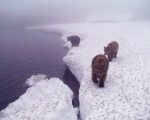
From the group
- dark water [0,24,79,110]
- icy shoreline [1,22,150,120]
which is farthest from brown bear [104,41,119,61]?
dark water [0,24,79,110]

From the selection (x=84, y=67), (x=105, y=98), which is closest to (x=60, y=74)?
(x=84, y=67)

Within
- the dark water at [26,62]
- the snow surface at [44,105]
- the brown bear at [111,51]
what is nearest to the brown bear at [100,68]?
the snow surface at [44,105]

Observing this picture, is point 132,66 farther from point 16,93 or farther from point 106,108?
point 16,93

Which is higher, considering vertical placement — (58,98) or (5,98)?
Answer: (58,98)

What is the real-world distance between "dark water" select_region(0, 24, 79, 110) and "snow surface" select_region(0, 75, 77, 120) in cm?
153

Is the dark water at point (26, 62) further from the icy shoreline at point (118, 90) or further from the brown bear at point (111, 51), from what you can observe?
the brown bear at point (111, 51)

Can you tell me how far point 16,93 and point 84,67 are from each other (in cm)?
529

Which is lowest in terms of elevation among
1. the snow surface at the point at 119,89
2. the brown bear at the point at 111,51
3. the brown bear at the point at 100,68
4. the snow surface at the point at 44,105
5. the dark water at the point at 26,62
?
the dark water at the point at 26,62

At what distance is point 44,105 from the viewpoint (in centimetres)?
1383

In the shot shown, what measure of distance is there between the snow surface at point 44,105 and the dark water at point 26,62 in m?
1.53

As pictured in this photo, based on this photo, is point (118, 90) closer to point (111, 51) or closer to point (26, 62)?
point (111, 51)

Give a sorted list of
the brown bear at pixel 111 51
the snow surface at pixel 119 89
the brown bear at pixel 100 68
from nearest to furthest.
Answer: the snow surface at pixel 119 89, the brown bear at pixel 100 68, the brown bear at pixel 111 51

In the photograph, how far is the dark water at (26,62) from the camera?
19.0 m

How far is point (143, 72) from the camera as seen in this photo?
1639 cm
